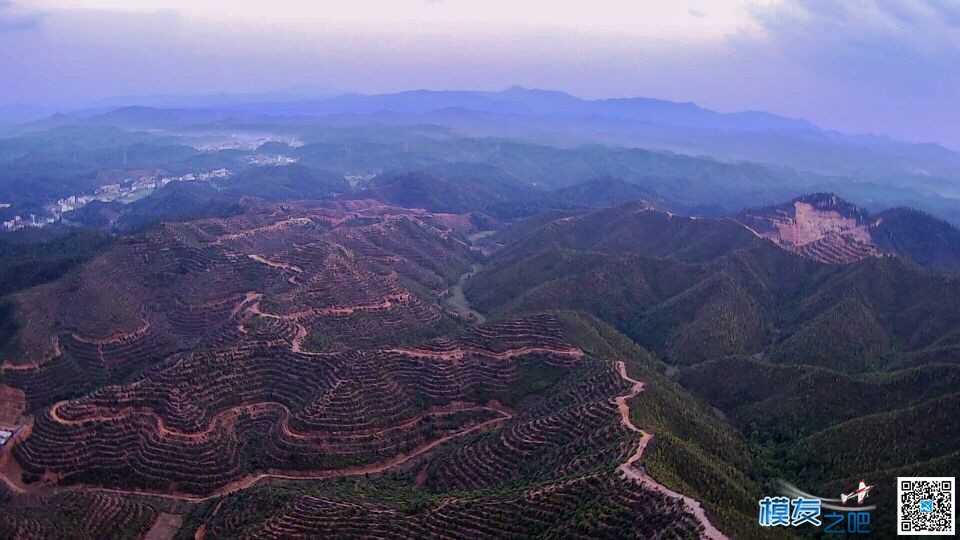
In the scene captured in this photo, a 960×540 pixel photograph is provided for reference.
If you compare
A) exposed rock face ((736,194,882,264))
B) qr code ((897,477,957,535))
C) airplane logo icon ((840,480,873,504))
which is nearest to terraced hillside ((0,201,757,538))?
airplane logo icon ((840,480,873,504))

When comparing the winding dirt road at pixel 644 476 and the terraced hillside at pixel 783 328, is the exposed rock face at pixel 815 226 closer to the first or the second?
the terraced hillside at pixel 783 328

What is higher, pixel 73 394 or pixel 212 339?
pixel 212 339

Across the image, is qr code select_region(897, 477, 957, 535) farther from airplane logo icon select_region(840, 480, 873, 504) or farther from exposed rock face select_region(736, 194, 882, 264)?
exposed rock face select_region(736, 194, 882, 264)

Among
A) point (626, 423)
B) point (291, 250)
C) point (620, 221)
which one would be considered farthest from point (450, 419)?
point (620, 221)

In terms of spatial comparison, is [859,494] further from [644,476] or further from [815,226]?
[815,226]

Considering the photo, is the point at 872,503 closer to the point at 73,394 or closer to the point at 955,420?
the point at 955,420

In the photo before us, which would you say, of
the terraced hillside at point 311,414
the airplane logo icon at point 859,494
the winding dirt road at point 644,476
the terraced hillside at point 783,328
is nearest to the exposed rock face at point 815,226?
the terraced hillside at point 783,328

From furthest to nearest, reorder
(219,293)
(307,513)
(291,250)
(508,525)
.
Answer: (291,250) → (219,293) → (307,513) → (508,525)
